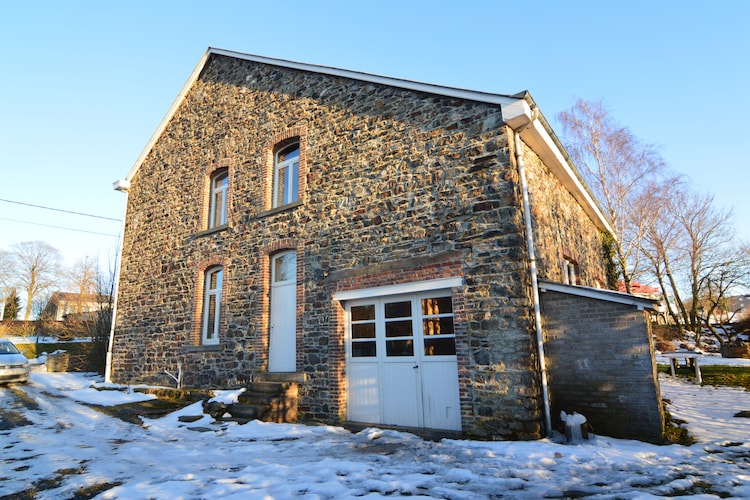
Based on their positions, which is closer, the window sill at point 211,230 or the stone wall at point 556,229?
the stone wall at point 556,229

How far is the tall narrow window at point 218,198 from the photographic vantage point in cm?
1130

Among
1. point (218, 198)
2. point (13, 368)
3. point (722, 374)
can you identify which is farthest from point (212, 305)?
point (722, 374)

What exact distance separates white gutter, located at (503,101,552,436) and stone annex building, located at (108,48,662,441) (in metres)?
0.03

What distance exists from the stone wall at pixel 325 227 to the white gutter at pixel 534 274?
182 millimetres

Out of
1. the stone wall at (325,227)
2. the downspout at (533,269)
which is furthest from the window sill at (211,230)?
the downspout at (533,269)

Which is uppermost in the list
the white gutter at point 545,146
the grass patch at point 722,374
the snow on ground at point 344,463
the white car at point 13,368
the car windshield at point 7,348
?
the white gutter at point 545,146

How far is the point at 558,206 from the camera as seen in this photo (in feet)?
30.3

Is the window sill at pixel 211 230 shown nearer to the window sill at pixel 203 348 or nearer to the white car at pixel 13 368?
the window sill at pixel 203 348

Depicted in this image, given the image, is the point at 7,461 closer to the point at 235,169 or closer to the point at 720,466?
the point at 235,169

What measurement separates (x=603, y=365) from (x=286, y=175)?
24.3ft

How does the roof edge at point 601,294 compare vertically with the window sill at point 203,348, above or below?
above

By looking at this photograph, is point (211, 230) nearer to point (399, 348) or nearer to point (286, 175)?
point (286, 175)

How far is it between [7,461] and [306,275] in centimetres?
502

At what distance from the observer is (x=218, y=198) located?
11477 millimetres
